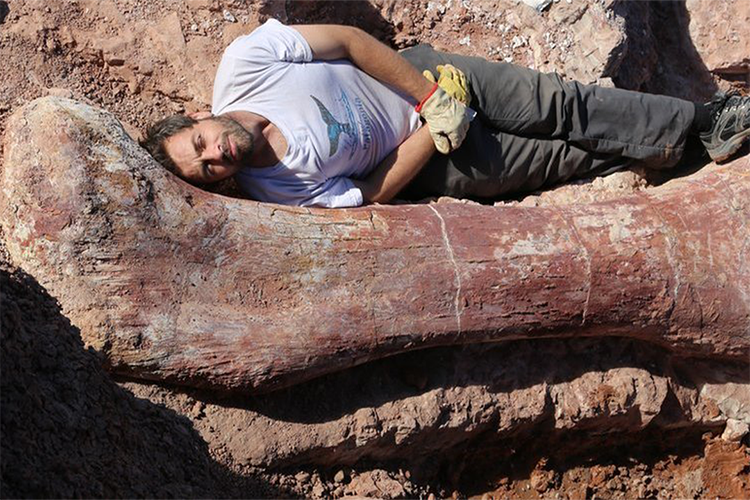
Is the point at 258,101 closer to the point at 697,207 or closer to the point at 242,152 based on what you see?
the point at 242,152

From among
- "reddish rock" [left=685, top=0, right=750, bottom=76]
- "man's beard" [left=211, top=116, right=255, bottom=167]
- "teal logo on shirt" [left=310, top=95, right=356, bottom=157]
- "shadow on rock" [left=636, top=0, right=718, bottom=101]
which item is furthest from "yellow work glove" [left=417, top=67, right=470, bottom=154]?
"reddish rock" [left=685, top=0, right=750, bottom=76]

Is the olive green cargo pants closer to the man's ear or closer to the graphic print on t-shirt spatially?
the graphic print on t-shirt

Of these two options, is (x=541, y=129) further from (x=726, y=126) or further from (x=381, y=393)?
(x=381, y=393)

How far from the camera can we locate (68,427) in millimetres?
2164

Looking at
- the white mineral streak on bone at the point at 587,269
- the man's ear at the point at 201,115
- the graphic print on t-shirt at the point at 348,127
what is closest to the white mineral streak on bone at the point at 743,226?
the white mineral streak on bone at the point at 587,269

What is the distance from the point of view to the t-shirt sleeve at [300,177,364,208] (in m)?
3.05

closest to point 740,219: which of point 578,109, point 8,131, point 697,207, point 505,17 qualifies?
point 697,207

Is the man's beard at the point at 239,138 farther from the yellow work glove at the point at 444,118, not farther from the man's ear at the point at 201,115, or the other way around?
the yellow work glove at the point at 444,118

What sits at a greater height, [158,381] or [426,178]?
[426,178]

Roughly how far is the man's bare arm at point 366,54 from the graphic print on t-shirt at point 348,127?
0.13m

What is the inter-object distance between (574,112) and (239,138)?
3.87 ft

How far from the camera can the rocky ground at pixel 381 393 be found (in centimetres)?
237

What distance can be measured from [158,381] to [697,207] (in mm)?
1736

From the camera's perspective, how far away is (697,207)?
318cm
